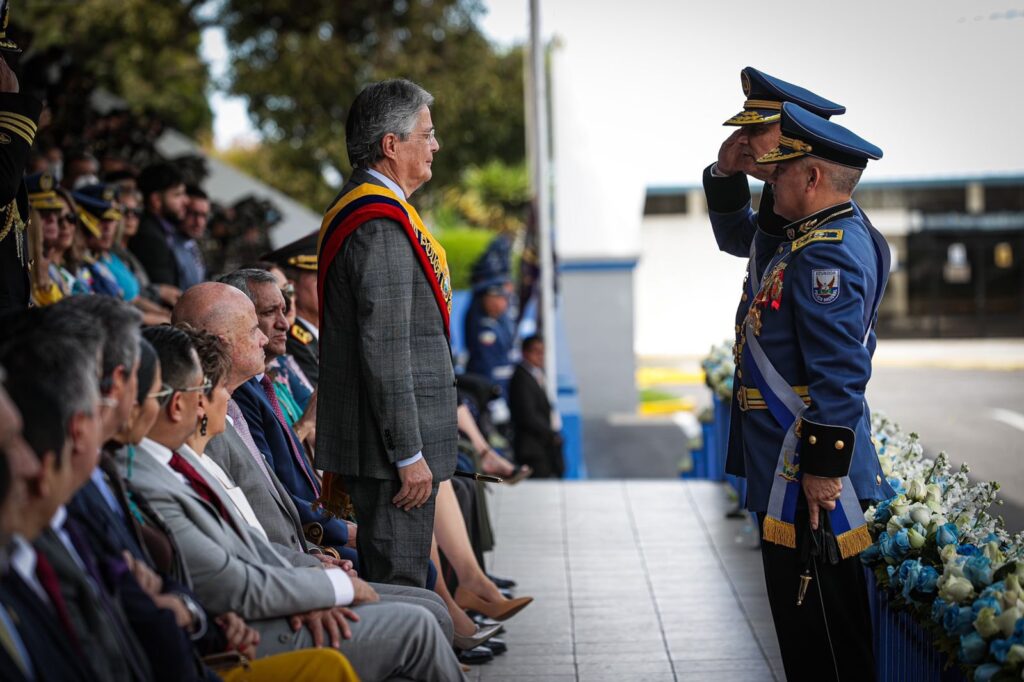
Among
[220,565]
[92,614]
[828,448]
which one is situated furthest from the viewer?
[828,448]

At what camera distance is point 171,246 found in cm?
763

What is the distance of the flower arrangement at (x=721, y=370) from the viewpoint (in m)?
6.66

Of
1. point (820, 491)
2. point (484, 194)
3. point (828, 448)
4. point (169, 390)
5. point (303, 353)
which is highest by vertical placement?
point (484, 194)

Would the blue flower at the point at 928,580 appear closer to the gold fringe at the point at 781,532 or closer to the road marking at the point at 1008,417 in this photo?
the gold fringe at the point at 781,532

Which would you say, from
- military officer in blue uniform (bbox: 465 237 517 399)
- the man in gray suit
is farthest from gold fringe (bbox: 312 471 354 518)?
military officer in blue uniform (bbox: 465 237 517 399)

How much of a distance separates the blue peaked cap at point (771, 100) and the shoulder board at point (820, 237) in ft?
1.37

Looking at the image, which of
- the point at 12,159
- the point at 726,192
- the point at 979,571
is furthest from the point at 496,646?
the point at 12,159

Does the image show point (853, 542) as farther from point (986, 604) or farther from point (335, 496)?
point (335, 496)

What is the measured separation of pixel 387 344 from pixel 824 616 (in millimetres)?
1344

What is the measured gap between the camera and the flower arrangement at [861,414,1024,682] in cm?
263

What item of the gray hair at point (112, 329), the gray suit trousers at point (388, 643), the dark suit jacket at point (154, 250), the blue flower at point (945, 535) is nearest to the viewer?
the gray hair at point (112, 329)

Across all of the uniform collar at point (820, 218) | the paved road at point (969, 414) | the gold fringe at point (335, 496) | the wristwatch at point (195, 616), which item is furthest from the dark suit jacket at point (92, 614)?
the paved road at point (969, 414)

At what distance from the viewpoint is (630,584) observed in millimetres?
5543

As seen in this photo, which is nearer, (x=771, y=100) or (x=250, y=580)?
(x=250, y=580)
